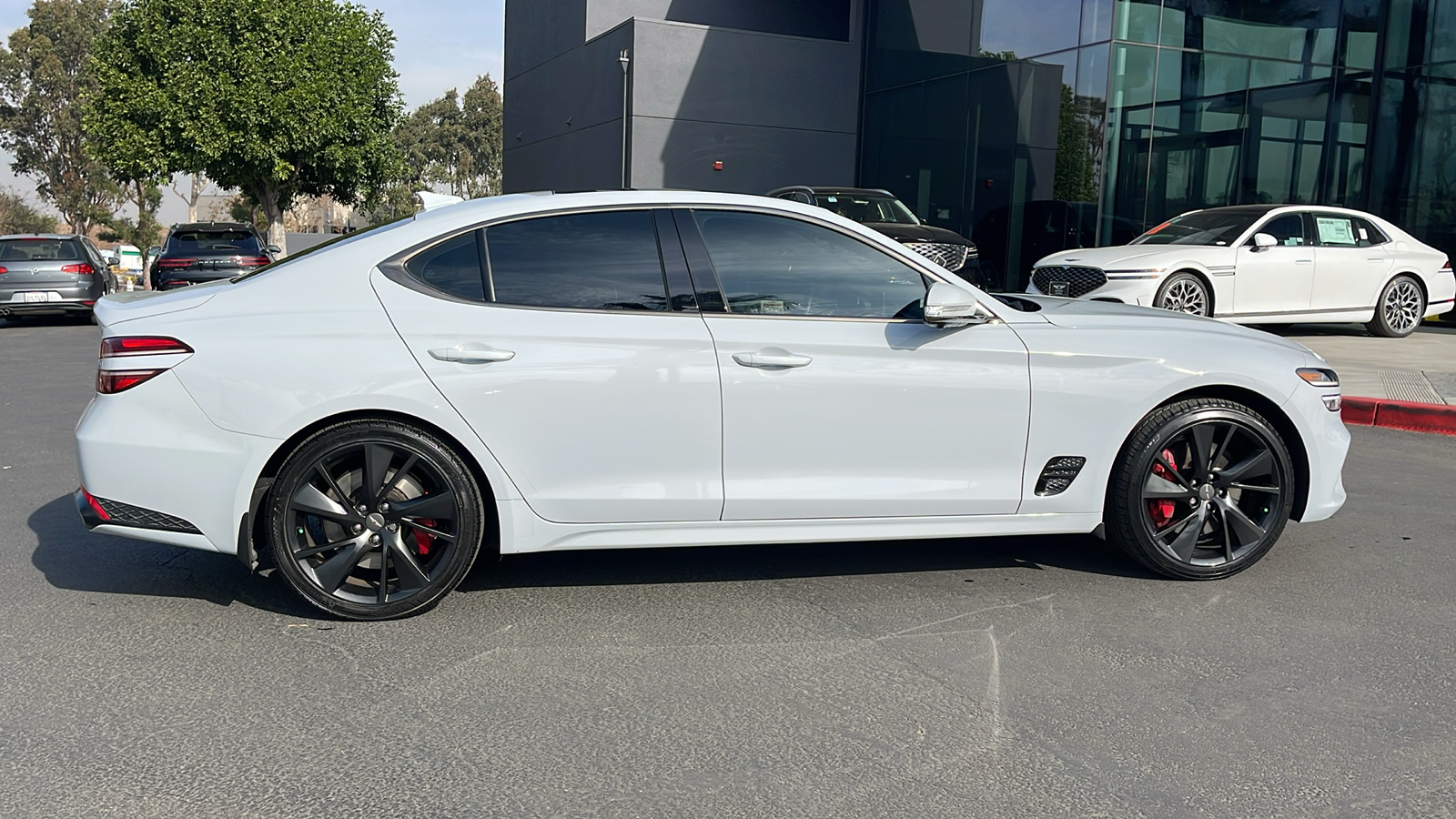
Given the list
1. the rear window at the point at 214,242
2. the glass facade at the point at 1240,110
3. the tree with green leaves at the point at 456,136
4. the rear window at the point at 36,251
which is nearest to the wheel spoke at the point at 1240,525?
the glass facade at the point at 1240,110

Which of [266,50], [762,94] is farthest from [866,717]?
[266,50]

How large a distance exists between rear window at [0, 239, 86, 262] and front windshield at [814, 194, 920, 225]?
11.3 m

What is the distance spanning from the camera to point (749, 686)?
145 inches

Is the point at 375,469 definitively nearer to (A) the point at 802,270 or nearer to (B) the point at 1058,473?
(A) the point at 802,270

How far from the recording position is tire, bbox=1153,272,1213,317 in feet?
41.7

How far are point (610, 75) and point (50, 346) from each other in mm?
18933

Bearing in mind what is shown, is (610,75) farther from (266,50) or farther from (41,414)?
(41,414)

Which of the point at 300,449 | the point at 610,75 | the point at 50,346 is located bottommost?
the point at 50,346

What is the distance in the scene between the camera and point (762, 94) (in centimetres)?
3039

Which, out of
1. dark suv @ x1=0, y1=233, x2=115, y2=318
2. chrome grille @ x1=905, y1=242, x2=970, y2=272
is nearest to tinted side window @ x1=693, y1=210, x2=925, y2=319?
chrome grille @ x1=905, y1=242, x2=970, y2=272

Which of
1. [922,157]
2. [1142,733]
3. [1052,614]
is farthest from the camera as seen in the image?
[922,157]

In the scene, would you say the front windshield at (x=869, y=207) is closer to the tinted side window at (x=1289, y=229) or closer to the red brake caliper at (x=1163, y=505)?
the tinted side window at (x=1289, y=229)

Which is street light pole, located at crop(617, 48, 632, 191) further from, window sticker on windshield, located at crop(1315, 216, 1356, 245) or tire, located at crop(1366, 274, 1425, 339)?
tire, located at crop(1366, 274, 1425, 339)

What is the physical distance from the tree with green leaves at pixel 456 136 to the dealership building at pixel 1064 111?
47.8 metres
